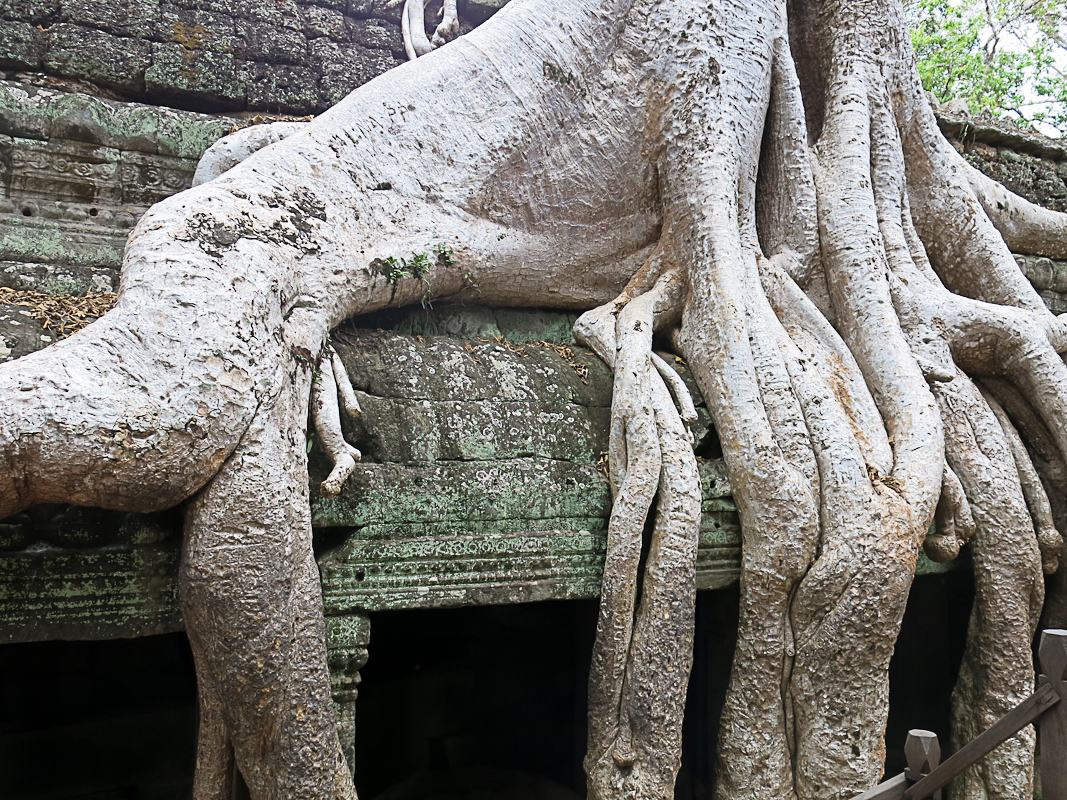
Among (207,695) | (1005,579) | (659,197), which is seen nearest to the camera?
(207,695)

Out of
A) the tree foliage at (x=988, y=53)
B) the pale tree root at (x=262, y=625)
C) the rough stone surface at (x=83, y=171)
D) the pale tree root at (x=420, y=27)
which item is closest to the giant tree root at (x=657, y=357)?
the pale tree root at (x=262, y=625)

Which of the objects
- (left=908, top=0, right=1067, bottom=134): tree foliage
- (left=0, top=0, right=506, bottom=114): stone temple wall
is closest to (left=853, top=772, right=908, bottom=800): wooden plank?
(left=0, top=0, right=506, bottom=114): stone temple wall

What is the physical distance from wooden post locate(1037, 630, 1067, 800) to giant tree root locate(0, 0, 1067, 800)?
689mm

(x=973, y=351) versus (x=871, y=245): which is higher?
(x=871, y=245)

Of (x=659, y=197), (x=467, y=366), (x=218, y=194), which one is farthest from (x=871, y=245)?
(x=218, y=194)

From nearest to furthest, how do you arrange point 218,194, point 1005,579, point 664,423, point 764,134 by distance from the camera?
point 218,194 → point 664,423 → point 1005,579 → point 764,134

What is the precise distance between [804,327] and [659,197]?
73cm

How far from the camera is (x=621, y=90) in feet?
9.98

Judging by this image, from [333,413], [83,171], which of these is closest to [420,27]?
[83,171]

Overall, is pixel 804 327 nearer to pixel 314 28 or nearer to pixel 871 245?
pixel 871 245

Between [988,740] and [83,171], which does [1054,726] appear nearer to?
[988,740]

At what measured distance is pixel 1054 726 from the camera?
1788 millimetres

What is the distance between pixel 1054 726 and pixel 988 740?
16cm

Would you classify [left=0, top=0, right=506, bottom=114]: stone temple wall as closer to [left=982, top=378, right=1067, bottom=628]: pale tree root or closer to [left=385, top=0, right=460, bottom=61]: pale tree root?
[left=385, top=0, right=460, bottom=61]: pale tree root
